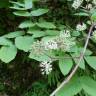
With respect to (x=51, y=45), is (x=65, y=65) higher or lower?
lower

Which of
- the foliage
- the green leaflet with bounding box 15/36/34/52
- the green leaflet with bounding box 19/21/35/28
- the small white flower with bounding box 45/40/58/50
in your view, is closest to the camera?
the small white flower with bounding box 45/40/58/50

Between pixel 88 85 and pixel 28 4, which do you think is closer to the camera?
pixel 88 85

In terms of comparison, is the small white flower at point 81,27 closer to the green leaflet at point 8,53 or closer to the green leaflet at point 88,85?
the green leaflet at point 88,85

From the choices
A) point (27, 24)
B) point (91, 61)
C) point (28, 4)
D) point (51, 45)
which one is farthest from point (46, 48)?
point (28, 4)

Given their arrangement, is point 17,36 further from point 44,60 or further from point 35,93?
point 35,93

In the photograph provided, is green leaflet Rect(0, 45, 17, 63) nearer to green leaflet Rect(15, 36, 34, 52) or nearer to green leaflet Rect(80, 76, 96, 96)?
green leaflet Rect(15, 36, 34, 52)

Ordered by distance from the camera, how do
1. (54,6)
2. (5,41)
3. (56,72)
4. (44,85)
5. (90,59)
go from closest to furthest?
(90,59)
(5,41)
(56,72)
(44,85)
(54,6)

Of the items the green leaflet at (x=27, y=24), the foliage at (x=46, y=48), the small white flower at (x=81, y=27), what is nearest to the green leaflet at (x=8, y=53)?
the foliage at (x=46, y=48)

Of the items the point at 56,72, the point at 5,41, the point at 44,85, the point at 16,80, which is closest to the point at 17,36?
the point at 5,41

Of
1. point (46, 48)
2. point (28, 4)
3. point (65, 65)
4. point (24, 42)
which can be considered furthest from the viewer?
point (28, 4)

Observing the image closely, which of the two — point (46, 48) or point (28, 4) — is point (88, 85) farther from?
point (28, 4)

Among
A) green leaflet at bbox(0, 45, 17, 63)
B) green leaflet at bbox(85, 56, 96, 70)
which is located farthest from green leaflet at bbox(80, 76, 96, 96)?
green leaflet at bbox(0, 45, 17, 63)
